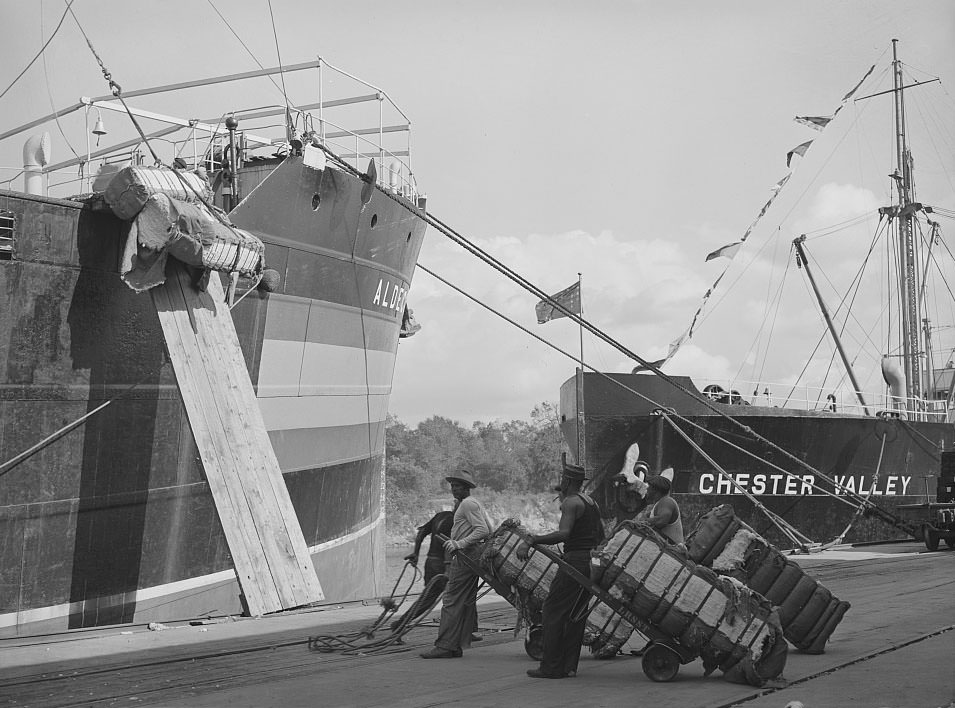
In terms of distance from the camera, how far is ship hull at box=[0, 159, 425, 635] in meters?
11.3

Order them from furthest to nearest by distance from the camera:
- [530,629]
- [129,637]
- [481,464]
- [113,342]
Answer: [481,464]
[113,342]
[129,637]
[530,629]

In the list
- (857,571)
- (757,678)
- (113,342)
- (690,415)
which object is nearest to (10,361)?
(113,342)

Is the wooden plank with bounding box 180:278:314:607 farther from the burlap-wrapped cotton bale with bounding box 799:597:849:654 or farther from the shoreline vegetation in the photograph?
the shoreline vegetation

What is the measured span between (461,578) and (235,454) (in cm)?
366

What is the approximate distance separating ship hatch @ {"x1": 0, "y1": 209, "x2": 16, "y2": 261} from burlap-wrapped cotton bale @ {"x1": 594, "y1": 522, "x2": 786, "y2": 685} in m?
7.07

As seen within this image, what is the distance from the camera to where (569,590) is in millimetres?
7879

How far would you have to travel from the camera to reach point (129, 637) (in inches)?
383

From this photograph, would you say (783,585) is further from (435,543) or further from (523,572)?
(435,543)

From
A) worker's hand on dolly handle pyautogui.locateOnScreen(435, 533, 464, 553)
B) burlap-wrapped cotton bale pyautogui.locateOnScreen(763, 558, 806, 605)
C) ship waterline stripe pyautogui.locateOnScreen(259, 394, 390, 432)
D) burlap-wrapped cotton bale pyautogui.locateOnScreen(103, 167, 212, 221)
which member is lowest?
burlap-wrapped cotton bale pyautogui.locateOnScreen(763, 558, 806, 605)

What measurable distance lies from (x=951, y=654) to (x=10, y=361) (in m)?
9.06

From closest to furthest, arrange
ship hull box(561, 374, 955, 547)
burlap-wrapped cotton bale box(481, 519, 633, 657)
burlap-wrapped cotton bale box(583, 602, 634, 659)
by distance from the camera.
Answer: burlap-wrapped cotton bale box(583, 602, 634, 659)
burlap-wrapped cotton bale box(481, 519, 633, 657)
ship hull box(561, 374, 955, 547)

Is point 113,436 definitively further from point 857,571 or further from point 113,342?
point 857,571

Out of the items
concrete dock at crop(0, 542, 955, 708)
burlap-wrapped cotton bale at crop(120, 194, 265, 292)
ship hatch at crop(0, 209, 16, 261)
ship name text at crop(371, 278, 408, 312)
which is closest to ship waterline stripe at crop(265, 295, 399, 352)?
ship name text at crop(371, 278, 408, 312)

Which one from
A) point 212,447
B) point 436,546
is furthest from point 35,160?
point 436,546
